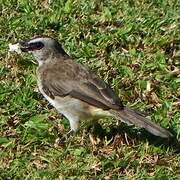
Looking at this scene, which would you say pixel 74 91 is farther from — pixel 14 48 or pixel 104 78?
pixel 14 48

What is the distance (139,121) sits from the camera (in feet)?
27.0

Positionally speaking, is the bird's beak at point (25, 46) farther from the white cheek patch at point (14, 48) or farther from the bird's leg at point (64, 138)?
the bird's leg at point (64, 138)

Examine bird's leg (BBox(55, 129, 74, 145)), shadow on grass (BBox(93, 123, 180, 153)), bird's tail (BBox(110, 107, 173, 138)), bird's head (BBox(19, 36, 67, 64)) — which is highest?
bird's head (BBox(19, 36, 67, 64))

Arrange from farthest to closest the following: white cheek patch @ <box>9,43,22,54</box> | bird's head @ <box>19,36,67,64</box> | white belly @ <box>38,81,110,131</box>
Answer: white cheek patch @ <box>9,43,22,54</box> → bird's head @ <box>19,36,67,64</box> → white belly @ <box>38,81,110,131</box>

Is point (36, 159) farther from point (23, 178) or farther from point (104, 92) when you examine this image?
point (104, 92)

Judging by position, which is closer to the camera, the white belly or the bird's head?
the white belly

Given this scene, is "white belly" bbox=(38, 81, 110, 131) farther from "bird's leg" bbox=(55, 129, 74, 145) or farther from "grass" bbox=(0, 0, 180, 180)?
"grass" bbox=(0, 0, 180, 180)

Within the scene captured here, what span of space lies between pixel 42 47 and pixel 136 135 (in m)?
1.59

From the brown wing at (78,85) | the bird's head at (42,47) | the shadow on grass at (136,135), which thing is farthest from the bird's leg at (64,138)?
the bird's head at (42,47)

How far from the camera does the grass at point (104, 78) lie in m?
8.24

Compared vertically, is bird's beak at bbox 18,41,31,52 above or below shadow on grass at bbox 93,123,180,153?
above

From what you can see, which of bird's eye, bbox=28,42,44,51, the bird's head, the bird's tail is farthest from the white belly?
bird's eye, bbox=28,42,44,51

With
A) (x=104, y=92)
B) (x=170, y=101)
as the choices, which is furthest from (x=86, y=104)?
(x=170, y=101)

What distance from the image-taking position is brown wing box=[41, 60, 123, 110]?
8.36 m
